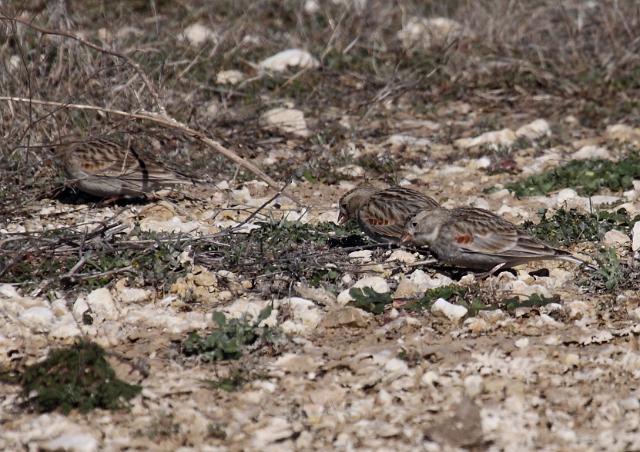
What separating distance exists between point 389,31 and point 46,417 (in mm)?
8960

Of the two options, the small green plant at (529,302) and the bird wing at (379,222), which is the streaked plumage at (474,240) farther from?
the small green plant at (529,302)

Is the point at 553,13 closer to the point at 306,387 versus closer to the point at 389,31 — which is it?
the point at 389,31

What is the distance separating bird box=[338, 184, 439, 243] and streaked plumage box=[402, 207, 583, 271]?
239 mm

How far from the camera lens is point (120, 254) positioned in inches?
262

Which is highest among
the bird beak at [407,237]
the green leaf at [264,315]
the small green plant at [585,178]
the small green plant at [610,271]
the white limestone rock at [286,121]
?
the green leaf at [264,315]

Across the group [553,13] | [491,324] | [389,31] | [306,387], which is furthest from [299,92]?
[306,387]

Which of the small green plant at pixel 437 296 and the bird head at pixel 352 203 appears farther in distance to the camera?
the bird head at pixel 352 203

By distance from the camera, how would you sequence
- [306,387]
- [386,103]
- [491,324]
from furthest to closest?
[386,103] → [491,324] → [306,387]

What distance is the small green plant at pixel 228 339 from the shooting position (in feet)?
18.0

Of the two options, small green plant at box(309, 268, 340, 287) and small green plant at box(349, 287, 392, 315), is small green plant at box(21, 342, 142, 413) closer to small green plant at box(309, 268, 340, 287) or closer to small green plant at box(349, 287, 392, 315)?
small green plant at box(349, 287, 392, 315)

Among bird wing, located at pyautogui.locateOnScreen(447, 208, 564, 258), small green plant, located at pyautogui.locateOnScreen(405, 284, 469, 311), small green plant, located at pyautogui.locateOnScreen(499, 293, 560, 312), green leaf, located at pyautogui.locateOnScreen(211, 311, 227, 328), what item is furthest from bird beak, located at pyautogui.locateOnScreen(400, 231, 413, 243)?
green leaf, located at pyautogui.locateOnScreen(211, 311, 227, 328)

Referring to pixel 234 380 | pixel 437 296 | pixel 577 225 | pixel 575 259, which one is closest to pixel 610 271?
pixel 575 259

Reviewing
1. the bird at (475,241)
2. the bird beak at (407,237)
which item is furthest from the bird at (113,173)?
the bird at (475,241)

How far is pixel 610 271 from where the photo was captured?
645 centimetres
